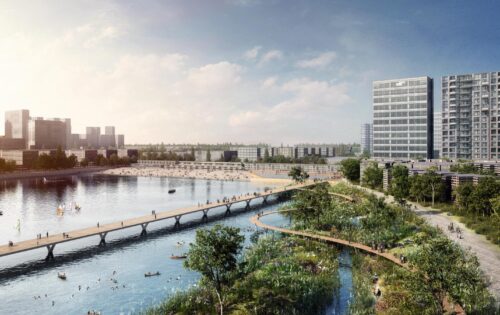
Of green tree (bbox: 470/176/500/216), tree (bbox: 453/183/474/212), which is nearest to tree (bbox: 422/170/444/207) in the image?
tree (bbox: 453/183/474/212)

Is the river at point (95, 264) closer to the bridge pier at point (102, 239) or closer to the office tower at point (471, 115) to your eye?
the bridge pier at point (102, 239)

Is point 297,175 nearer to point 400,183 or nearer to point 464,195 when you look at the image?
point 400,183

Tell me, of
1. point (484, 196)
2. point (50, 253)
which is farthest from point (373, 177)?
point (50, 253)

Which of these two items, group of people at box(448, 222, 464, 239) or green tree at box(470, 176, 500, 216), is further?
green tree at box(470, 176, 500, 216)

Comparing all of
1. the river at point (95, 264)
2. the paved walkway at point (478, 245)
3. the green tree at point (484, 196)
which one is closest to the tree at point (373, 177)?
the river at point (95, 264)

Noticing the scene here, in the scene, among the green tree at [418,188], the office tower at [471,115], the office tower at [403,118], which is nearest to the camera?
the green tree at [418,188]

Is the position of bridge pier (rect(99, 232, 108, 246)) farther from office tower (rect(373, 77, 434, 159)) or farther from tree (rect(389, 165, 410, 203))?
office tower (rect(373, 77, 434, 159))
